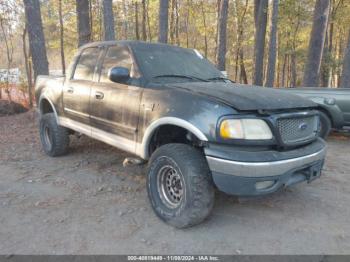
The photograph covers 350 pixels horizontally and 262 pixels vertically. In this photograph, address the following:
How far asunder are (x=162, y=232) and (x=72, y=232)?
2.95 ft

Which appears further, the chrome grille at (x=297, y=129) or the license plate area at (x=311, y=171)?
the license plate area at (x=311, y=171)

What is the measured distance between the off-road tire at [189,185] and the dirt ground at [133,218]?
0.15 m

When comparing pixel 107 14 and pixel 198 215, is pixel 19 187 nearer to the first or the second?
pixel 198 215

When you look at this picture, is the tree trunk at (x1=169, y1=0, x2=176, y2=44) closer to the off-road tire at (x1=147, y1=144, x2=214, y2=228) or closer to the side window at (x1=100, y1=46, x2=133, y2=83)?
the side window at (x1=100, y1=46, x2=133, y2=83)

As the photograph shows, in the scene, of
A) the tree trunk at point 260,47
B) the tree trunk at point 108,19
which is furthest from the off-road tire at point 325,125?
the tree trunk at point 260,47

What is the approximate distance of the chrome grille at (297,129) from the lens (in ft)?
9.92

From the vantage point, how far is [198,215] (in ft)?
9.93

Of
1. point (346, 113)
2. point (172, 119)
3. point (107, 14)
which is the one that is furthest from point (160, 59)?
point (107, 14)

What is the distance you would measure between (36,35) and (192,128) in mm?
7981

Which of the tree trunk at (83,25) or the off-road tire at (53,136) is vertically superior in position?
the tree trunk at (83,25)

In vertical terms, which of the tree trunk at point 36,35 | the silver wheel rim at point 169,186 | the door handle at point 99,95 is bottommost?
the silver wheel rim at point 169,186

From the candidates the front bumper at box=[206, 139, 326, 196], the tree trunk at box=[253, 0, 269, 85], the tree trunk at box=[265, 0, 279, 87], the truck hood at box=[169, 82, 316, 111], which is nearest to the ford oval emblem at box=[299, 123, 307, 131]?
the truck hood at box=[169, 82, 316, 111]

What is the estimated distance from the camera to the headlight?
2.83 metres

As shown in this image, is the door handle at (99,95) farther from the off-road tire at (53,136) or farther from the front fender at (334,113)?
the front fender at (334,113)
